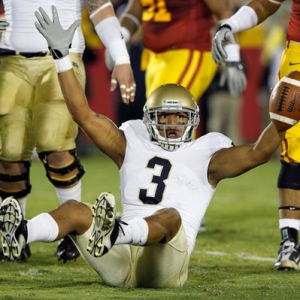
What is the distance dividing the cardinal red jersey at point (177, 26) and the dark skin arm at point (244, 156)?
6.22 feet

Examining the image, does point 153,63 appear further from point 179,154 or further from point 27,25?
point 179,154

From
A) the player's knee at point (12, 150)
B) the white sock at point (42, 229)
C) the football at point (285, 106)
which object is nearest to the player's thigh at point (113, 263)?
the white sock at point (42, 229)

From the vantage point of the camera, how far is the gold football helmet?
13.5 feet

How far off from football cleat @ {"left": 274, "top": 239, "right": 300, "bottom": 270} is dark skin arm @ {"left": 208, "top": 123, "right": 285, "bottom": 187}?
26.6 inches

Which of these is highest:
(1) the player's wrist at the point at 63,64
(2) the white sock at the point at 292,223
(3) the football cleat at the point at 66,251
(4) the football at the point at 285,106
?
(1) the player's wrist at the point at 63,64

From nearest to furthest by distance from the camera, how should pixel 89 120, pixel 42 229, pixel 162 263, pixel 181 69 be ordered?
pixel 42 229 < pixel 162 263 < pixel 89 120 < pixel 181 69

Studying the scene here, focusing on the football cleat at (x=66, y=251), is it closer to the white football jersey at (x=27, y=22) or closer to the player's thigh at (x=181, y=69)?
the white football jersey at (x=27, y=22)

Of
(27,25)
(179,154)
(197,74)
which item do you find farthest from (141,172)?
(197,74)

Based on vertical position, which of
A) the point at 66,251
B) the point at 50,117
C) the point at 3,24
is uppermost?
the point at 3,24

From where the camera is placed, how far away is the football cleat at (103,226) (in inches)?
130

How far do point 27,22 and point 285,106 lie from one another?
5.48 feet

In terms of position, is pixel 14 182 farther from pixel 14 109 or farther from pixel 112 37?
pixel 112 37

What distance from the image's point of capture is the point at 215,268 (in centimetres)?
451

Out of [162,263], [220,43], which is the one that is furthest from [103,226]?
[220,43]
